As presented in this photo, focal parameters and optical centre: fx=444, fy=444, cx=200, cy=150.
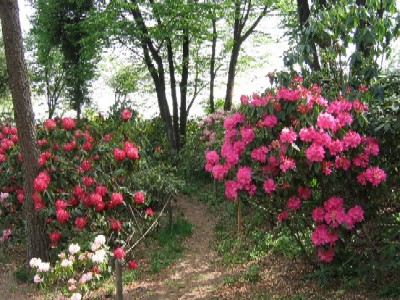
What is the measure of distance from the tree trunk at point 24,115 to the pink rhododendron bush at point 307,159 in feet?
9.07

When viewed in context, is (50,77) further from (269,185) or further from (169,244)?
(269,185)

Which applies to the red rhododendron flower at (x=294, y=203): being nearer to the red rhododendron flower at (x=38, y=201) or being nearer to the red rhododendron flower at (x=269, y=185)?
the red rhododendron flower at (x=269, y=185)

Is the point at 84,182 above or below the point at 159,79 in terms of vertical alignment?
below

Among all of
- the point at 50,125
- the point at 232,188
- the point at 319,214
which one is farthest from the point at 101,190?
the point at 319,214

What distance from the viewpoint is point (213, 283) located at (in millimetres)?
5727

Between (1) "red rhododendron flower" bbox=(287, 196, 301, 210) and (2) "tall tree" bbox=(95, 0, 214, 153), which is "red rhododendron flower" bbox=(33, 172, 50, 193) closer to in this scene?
(1) "red rhododendron flower" bbox=(287, 196, 301, 210)

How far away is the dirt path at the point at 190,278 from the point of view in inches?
217

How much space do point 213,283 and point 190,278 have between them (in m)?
0.46

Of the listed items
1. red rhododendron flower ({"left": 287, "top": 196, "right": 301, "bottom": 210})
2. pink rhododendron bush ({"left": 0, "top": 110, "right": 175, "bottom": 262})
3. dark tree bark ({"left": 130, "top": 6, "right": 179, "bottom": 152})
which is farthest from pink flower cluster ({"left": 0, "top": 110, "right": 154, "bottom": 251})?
dark tree bark ({"left": 130, "top": 6, "right": 179, "bottom": 152})

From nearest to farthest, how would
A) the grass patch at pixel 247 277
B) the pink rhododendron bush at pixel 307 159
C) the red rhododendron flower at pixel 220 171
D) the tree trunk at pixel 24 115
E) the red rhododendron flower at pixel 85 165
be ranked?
the pink rhododendron bush at pixel 307 159 → the red rhododendron flower at pixel 220 171 → the grass patch at pixel 247 277 → the tree trunk at pixel 24 115 → the red rhododendron flower at pixel 85 165

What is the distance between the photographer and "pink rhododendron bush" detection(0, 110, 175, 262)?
238 inches

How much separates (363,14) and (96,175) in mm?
4041

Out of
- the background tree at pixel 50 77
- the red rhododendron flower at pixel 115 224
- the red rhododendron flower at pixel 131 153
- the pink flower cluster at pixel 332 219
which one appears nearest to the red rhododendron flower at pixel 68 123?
the red rhododendron flower at pixel 131 153

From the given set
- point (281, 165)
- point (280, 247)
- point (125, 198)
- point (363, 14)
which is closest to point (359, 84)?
point (363, 14)
